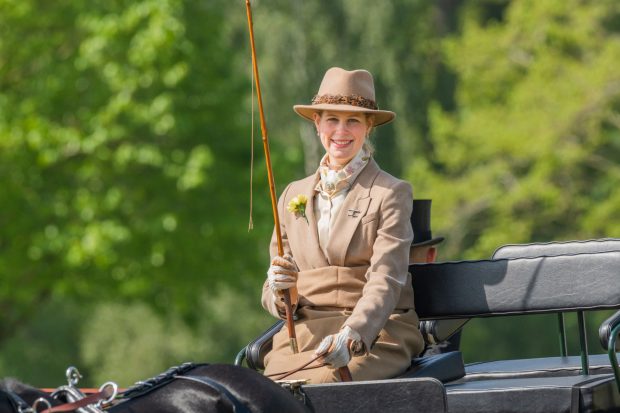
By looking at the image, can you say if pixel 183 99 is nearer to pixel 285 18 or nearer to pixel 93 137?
pixel 93 137

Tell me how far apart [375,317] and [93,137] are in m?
13.4

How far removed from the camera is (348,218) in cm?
489

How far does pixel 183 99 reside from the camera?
18.1 meters

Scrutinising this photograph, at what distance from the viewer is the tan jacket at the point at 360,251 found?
4777 millimetres

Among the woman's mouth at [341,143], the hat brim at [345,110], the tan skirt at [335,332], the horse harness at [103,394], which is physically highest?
the hat brim at [345,110]

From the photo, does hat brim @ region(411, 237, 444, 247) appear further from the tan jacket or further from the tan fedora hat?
the tan fedora hat

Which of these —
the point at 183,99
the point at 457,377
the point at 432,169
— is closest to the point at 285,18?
the point at 432,169

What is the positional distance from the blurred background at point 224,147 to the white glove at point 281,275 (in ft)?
28.4

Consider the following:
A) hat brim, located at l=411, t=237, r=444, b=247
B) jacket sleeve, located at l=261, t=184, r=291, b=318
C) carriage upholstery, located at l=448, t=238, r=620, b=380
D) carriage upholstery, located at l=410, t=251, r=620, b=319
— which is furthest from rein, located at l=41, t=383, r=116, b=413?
hat brim, located at l=411, t=237, r=444, b=247

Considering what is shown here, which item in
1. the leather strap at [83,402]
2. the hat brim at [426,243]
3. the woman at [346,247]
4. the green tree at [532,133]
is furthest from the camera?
the green tree at [532,133]

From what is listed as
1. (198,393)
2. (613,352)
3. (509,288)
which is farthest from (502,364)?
(198,393)

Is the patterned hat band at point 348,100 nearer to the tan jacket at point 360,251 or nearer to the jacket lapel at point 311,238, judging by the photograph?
the tan jacket at point 360,251

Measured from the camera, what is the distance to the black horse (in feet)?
11.9

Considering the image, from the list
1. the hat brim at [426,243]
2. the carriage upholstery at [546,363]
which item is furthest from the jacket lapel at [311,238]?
the hat brim at [426,243]
